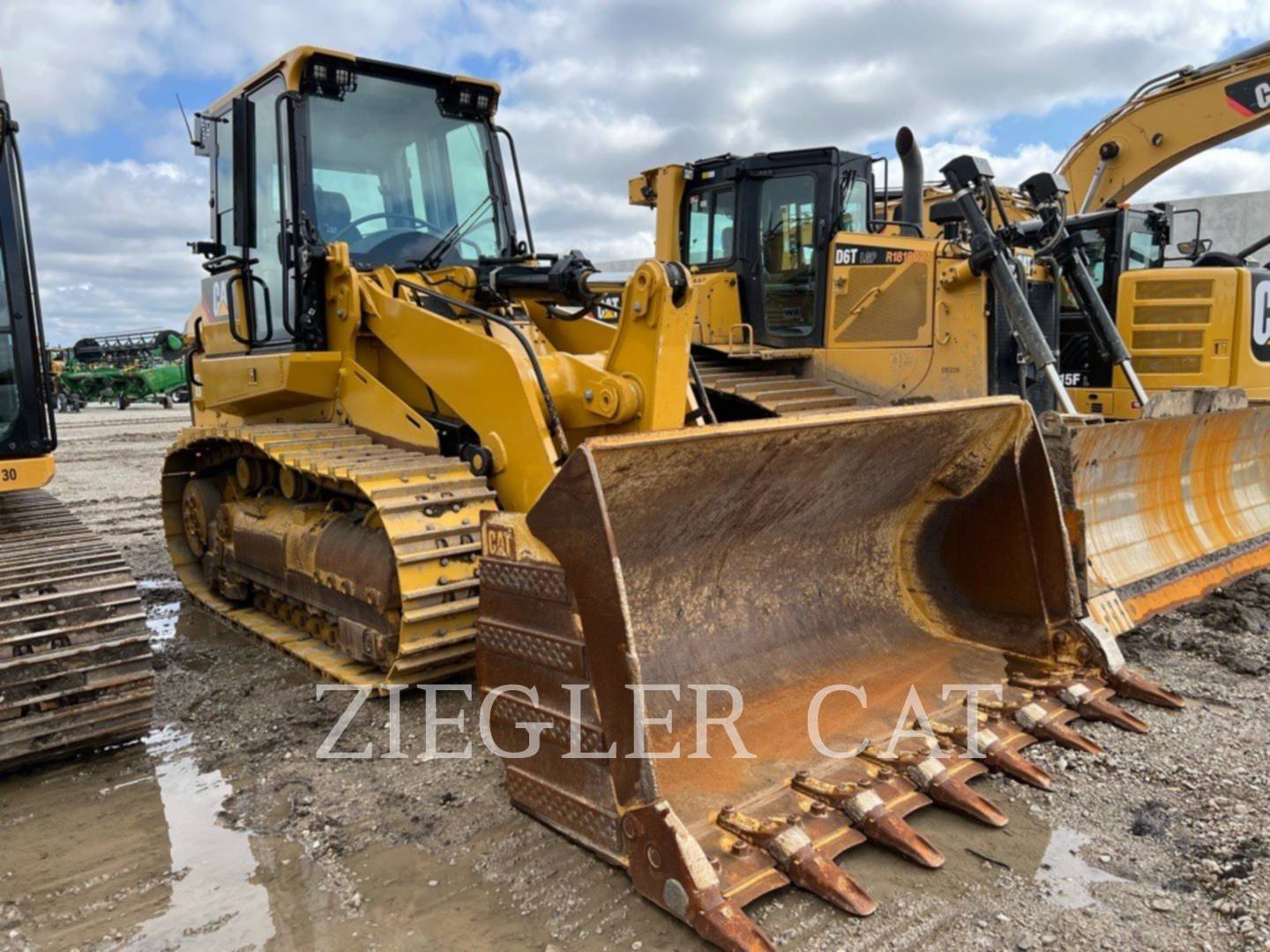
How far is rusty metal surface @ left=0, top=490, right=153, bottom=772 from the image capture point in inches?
125

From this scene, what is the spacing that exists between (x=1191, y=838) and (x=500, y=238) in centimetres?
427

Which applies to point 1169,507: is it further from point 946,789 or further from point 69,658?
point 69,658

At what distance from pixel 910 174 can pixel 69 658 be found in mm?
6863

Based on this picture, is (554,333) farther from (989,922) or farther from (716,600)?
(989,922)

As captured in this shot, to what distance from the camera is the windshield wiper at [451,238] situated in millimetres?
5039

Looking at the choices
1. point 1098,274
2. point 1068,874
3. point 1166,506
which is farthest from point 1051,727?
point 1098,274

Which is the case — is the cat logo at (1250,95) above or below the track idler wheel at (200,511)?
above

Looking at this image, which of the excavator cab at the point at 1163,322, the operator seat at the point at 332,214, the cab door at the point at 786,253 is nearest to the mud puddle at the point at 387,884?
the operator seat at the point at 332,214

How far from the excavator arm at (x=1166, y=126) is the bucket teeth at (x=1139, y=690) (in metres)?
6.40

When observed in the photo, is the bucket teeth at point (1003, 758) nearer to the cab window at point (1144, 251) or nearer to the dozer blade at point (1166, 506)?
the dozer blade at point (1166, 506)

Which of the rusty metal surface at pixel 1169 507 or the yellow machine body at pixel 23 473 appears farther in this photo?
the rusty metal surface at pixel 1169 507

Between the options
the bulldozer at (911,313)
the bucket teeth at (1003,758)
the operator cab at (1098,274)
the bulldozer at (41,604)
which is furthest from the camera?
the operator cab at (1098,274)

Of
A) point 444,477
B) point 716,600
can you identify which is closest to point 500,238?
point 444,477

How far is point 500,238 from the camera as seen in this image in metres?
5.42
